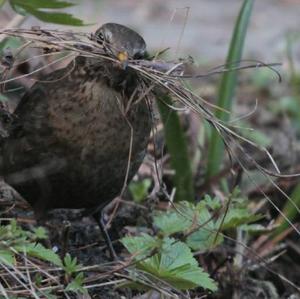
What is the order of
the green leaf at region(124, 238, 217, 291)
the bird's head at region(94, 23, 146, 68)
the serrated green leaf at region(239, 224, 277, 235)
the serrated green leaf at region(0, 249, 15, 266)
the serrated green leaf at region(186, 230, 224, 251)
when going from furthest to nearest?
the serrated green leaf at region(239, 224, 277, 235) → the serrated green leaf at region(186, 230, 224, 251) → the bird's head at region(94, 23, 146, 68) → the green leaf at region(124, 238, 217, 291) → the serrated green leaf at region(0, 249, 15, 266)

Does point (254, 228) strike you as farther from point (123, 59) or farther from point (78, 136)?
point (123, 59)

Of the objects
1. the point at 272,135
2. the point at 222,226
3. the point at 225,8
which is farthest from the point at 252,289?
the point at 225,8

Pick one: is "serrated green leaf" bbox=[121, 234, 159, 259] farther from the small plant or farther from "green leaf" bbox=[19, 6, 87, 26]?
"green leaf" bbox=[19, 6, 87, 26]

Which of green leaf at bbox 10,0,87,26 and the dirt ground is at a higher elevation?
green leaf at bbox 10,0,87,26

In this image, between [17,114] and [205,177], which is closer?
[17,114]

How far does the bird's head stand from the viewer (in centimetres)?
358

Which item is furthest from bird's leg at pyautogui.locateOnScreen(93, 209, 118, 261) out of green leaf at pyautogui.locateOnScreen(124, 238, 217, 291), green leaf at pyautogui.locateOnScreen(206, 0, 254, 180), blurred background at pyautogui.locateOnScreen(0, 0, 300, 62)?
blurred background at pyautogui.locateOnScreen(0, 0, 300, 62)

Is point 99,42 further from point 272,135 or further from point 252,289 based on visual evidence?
point 272,135

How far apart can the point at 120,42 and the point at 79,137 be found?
40 cm

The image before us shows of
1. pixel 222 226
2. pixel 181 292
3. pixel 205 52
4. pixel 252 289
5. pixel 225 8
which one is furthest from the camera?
pixel 225 8

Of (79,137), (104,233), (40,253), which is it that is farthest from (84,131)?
(40,253)

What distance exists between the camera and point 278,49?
779 cm

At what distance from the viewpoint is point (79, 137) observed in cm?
379

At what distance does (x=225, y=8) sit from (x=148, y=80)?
5.57m
